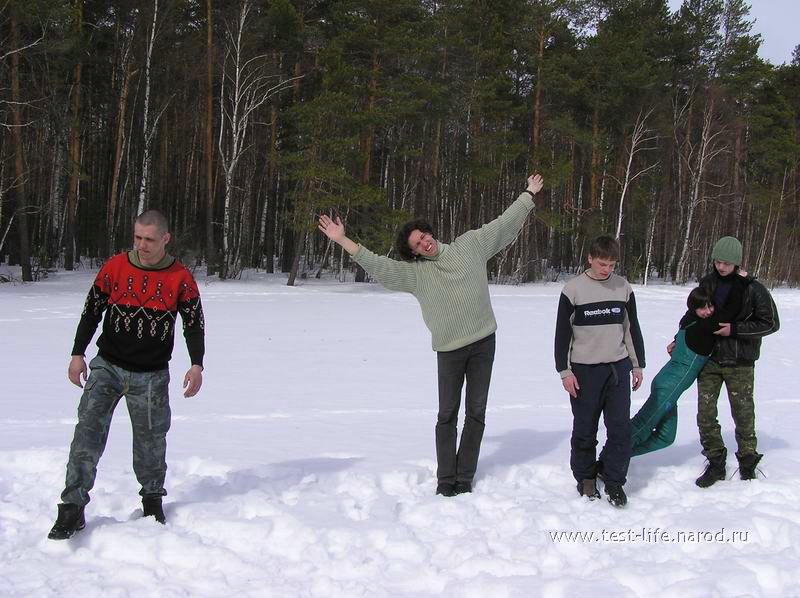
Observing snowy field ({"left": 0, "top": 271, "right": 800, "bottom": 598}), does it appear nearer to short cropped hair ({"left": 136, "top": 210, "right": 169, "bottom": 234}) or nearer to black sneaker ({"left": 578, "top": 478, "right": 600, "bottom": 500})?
black sneaker ({"left": 578, "top": 478, "right": 600, "bottom": 500})

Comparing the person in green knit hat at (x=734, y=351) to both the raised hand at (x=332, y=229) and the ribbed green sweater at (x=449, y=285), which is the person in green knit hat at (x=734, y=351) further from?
the raised hand at (x=332, y=229)

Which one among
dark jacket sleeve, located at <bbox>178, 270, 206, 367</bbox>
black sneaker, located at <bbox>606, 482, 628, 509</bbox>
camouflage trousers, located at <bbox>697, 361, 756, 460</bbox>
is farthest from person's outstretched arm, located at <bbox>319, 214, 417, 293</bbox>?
camouflage trousers, located at <bbox>697, 361, 756, 460</bbox>

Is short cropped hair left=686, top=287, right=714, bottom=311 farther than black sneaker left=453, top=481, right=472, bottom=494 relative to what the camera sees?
Yes

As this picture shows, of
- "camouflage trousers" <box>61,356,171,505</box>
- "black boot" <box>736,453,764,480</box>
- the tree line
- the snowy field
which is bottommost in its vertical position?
the snowy field

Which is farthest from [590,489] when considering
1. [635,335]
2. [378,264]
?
[378,264]

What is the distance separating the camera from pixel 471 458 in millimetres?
4453

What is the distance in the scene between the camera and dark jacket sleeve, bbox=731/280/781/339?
4578mm

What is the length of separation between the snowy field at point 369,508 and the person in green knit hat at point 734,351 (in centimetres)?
19

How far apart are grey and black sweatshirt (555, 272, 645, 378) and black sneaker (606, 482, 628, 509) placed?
0.75m

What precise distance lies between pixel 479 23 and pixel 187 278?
2737 cm

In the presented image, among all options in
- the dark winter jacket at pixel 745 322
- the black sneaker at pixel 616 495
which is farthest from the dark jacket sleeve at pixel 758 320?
the black sneaker at pixel 616 495

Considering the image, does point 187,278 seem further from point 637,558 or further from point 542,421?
point 542,421

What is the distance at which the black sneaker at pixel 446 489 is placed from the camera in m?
4.39

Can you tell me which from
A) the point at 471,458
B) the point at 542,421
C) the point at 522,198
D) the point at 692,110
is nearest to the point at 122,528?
the point at 471,458
